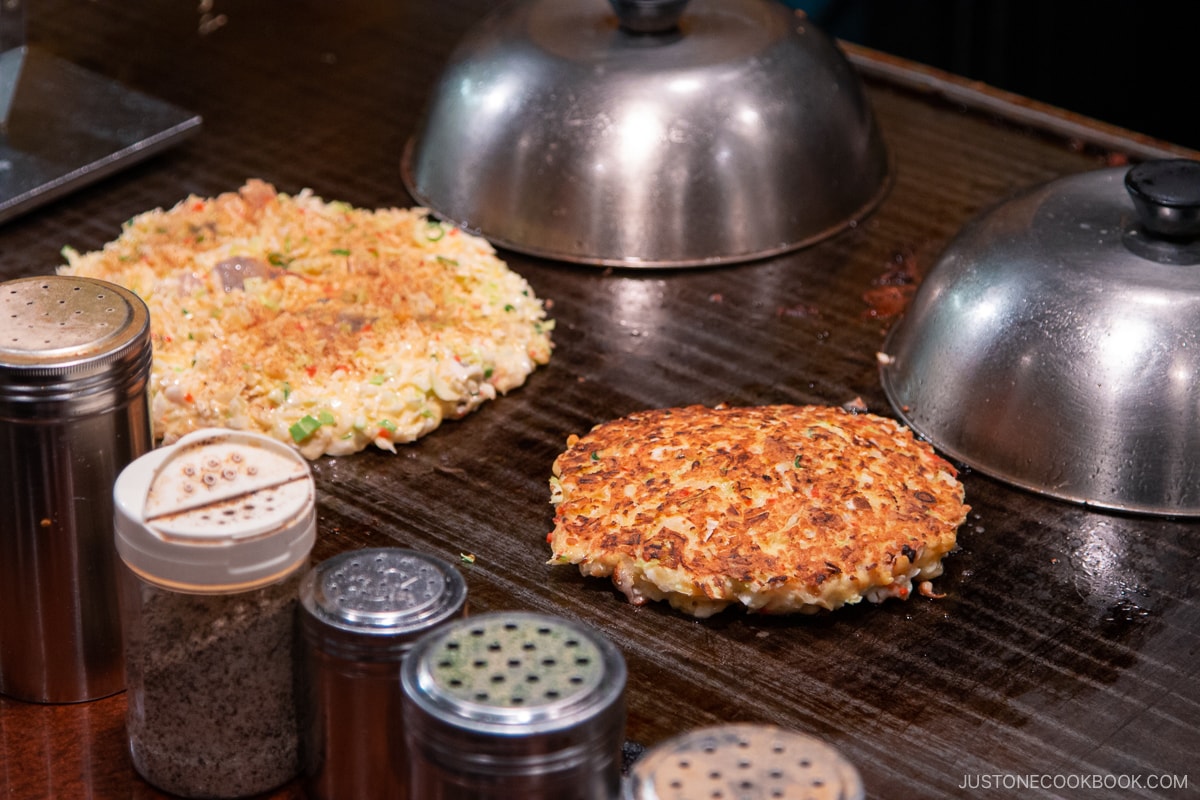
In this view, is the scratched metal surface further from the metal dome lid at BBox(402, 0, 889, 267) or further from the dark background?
the dark background

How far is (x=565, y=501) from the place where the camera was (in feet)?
6.60

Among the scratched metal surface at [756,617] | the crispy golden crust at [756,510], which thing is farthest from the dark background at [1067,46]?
the crispy golden crust at [756,510]

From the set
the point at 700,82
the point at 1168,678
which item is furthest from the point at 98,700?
the point at 700,82

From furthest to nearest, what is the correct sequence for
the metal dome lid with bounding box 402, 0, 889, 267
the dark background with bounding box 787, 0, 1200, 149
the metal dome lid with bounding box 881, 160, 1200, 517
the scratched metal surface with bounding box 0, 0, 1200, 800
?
the dark background with bounding box 787, 0, 1200, 149 → the metal dome lid with bounding box 402, 0, 889, 267 → the metal dome lid with bounding box 881, 160, 1200, 517 → the scratched metal surface with bounding box 0, 0, 1200, 800

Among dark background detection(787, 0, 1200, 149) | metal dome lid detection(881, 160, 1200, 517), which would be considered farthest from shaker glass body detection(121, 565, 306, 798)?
dark background detection(787, 0, 1200, 149)

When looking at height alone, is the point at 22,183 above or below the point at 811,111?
below

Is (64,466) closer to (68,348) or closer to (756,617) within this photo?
(68,348)

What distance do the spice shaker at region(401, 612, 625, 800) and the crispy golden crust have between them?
0.52m

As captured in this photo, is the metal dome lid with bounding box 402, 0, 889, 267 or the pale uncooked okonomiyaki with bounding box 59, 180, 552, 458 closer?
the pale uncooked okonomiyaki with bounding box 59, 180, 552, 458

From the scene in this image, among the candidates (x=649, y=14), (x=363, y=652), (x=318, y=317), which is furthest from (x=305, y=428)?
(x=649, y=14)

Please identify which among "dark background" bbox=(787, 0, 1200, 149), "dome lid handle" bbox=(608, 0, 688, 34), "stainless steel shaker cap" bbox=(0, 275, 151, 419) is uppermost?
"dome lid handle" bbox=(608, 0, 688, 34)

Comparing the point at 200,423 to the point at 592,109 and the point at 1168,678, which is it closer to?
the point at 592,109

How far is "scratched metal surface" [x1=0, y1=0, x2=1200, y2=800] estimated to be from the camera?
1.69 meters

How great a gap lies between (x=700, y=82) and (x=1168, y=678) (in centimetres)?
138
